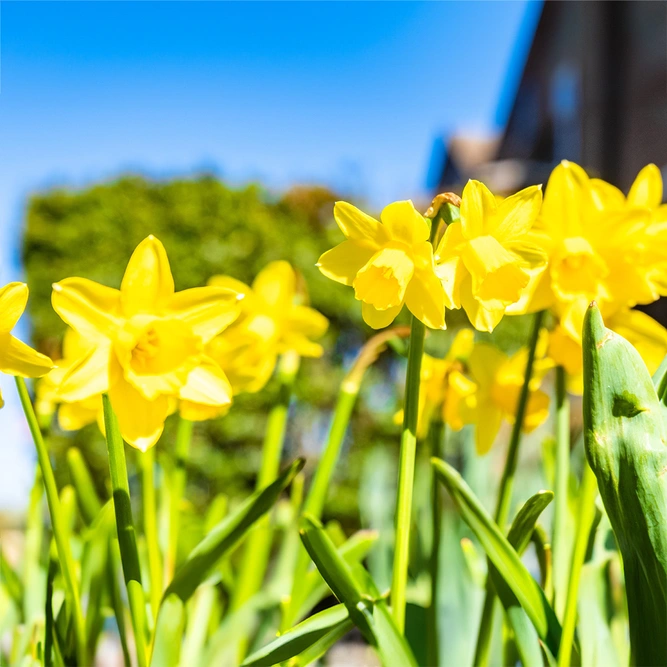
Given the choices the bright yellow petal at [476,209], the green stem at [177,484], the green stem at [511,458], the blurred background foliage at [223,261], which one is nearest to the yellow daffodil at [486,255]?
the bright yellow petal at [476,209]

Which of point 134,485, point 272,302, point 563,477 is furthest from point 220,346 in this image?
point 134,485

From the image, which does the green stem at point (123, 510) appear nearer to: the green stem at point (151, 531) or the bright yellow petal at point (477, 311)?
the green stem at point (151, 531)

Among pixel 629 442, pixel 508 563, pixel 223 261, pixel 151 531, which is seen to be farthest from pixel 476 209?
pixel 223 261

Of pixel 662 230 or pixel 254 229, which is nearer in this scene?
pixel 662 230

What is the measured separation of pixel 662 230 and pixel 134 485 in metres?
3.81

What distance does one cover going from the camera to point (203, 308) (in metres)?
0.72

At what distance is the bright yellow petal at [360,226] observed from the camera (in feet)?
2.27

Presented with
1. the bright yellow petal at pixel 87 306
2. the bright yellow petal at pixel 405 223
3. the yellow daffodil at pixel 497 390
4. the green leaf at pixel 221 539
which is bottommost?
the green leaf at pixel 221 539

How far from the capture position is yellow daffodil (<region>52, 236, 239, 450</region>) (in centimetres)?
66

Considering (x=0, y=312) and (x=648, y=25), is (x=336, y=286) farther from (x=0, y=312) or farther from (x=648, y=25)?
(x=648, y=25)

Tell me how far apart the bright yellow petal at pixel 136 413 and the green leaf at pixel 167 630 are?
0.19m

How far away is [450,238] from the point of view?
2.26ft

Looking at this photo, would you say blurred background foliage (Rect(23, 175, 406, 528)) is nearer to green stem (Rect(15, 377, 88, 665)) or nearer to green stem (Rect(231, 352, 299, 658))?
green stem (Rect(231, 352, 299, 658))

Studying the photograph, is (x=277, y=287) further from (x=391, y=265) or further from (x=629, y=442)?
(x=629, y=442)
